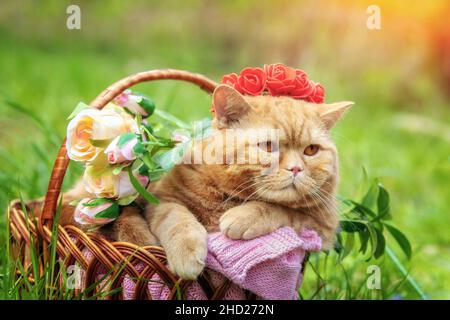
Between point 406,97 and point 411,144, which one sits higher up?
point 406,97

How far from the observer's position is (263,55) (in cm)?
517

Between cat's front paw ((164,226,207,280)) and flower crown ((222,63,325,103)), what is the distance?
466 mm

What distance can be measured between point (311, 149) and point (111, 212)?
53 centimetres

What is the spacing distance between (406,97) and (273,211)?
13.0 ft

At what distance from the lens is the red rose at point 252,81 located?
62.2 inches

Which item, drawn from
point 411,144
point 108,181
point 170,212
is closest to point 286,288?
point 170,212

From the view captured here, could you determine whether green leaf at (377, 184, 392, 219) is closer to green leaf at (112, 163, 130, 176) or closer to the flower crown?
the flower crown

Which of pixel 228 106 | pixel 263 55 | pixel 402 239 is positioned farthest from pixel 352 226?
pixel 263 55

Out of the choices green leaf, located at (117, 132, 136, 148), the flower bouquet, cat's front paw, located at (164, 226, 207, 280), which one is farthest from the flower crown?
cat's front paw, located at (164, 226, 207, 280)

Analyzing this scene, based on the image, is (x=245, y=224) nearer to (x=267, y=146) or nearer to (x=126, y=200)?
(x=267, y=146)

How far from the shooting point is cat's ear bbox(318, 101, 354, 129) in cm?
152

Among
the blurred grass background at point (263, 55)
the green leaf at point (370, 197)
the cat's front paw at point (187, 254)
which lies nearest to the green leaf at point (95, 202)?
the cat's front paw at point (187, 254)
